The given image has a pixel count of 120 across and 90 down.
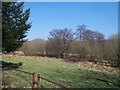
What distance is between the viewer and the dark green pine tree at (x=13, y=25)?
1905 cm

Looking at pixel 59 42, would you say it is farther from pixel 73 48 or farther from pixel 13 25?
pixel 13 25

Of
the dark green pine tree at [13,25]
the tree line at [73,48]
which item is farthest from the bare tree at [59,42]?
the dark green pine tree at [13,25]

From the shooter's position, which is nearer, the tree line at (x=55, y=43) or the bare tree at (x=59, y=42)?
the tree line at (x=55, y=43)

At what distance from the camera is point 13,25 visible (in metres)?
19.9

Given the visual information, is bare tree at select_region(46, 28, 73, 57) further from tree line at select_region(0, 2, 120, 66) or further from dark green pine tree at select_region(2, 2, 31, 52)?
dark green pine tree at select_region(2, 2, 31, 52)

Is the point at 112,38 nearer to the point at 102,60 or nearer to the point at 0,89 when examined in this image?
the point at 102,60

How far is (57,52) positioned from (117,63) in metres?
14.9

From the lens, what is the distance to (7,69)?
18.4 meters

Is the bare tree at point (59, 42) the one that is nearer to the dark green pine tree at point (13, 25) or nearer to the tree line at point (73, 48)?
the tree line at point (73, 48)

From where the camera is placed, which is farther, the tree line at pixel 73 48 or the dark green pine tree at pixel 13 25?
the tree line at pixel 73 48

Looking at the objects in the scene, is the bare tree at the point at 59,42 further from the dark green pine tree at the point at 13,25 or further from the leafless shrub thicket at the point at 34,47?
the dark green pine tree at the point at 13,25

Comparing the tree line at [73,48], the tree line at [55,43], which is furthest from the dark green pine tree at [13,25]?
the tree line at [73,48]

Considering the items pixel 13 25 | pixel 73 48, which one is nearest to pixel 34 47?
pixel 73 48

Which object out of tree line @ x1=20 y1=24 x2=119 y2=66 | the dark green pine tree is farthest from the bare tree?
the dark green pine tree
